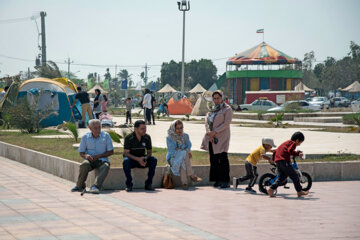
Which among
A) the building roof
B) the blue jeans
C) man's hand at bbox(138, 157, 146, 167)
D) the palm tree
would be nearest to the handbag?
the blue jeans

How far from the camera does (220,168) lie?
1035 cm

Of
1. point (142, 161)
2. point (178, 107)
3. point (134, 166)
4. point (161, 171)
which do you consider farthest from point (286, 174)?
point (178, 107)

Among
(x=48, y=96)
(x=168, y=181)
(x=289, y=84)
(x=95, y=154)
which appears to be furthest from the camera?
(x=289, y=84)

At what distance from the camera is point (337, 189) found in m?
10.0

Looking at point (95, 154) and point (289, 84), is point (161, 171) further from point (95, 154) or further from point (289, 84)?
point (289, 84)

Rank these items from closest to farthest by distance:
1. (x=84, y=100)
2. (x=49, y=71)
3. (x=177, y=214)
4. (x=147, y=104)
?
(x=177, y=214) → (x=84, y=100) → (x=147, y=104) → (x=49, y=71)

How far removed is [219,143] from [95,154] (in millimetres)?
2009

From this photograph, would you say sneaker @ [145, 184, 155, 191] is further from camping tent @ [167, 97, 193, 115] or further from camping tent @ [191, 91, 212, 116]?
camping tent @ [167, 97, 193, 115]

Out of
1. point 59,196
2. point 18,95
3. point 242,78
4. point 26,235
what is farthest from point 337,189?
point 242,78

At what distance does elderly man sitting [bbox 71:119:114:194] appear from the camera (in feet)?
31.9

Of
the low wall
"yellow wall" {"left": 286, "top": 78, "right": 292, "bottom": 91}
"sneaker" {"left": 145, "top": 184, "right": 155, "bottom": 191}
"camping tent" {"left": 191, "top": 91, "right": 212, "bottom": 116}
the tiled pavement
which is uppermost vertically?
"yellow wall" {"left": 286, "top": 78, "right": 292, "bottom": 91}

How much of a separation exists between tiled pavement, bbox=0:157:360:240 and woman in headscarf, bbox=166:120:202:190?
291 millimetres

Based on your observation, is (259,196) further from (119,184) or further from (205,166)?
(119,184)

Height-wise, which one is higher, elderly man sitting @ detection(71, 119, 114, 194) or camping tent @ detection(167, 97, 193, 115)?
camping tent @ detection(167, 97, 193, 115)
